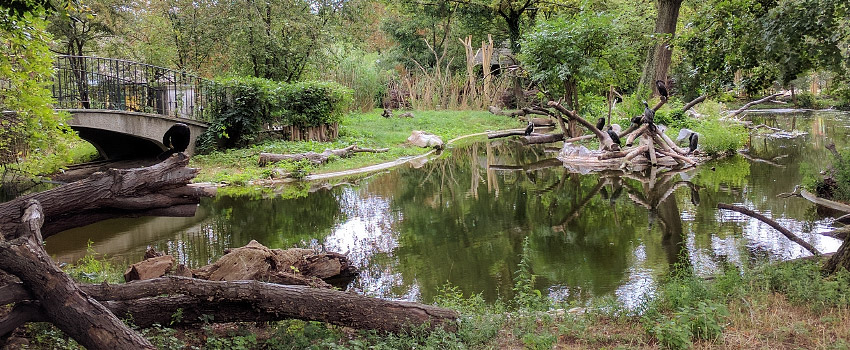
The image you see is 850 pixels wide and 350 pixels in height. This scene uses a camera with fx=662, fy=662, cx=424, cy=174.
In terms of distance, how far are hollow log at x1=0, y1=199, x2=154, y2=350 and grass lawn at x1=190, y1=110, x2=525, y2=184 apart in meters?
10.6

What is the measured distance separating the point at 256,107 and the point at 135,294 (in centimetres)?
1382

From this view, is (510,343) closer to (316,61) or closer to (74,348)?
(74,348)

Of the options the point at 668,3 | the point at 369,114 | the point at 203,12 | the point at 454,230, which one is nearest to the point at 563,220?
the point at 454,230

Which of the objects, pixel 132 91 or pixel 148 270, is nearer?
pixel 148 270

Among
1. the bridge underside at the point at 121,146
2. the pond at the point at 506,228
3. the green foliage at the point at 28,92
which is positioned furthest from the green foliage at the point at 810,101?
the green foliage at the point at 28,92

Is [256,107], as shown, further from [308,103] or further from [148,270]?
[148,270]

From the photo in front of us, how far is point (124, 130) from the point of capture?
1559cm

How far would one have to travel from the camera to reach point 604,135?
1736 cm

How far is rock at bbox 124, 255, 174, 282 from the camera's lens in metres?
6.70

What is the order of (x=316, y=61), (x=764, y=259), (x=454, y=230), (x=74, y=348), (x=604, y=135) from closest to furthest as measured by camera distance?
(x=74, y=348), (x=764, y=259), (x=454, y=230), (x=604, y=135), (x=316, y=61)

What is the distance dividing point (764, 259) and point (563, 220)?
3.68 m

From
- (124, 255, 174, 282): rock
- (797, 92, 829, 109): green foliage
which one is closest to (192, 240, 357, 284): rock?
(124, 255, 174, 282): rock

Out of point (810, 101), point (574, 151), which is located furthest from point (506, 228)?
point (810, 101)

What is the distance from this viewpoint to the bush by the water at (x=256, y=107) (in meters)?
17.8
